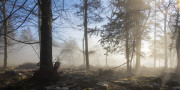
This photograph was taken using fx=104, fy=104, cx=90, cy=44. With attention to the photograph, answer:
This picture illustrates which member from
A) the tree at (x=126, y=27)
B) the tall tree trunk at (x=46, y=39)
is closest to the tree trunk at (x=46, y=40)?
the tall tree trunk at (x=46, y=39)

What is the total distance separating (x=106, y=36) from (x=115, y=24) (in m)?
1.39

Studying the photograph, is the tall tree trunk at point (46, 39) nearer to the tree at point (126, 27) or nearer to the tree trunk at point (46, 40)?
the tree trunk at point (46, 40)

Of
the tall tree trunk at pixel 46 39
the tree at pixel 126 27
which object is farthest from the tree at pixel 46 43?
the tree at pixel 126 27

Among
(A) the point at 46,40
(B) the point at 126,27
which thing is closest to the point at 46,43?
(A) the point at 46,40

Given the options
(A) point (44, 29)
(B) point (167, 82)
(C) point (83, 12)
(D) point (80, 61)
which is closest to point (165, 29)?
(C) point (83, 12)

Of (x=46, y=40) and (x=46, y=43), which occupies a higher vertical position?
(x=46, y=40)

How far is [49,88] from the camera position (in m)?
3.32

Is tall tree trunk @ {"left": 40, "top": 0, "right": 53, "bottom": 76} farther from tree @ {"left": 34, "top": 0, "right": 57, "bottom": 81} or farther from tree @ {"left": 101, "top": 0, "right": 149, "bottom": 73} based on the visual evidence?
tree @ {"left": 101, "top": 0, "right": 149, "bottom": 73}

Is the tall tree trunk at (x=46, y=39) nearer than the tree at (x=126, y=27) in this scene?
Yes

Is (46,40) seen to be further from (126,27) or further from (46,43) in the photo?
(126,27)

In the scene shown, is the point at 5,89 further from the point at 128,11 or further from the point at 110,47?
the point at 128,11

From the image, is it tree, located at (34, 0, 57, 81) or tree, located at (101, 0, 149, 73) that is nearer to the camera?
tree, located at (34, 0, 57, 81)

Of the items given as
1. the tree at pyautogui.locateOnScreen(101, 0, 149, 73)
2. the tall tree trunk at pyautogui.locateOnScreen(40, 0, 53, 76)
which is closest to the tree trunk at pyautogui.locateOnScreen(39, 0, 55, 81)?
the tall tree trunk at pyautogui.locateOnScreen(40, 0, 53, 76)

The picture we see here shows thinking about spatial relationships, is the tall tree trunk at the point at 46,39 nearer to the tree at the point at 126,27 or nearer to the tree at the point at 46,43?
the tree at the point at 46,43
